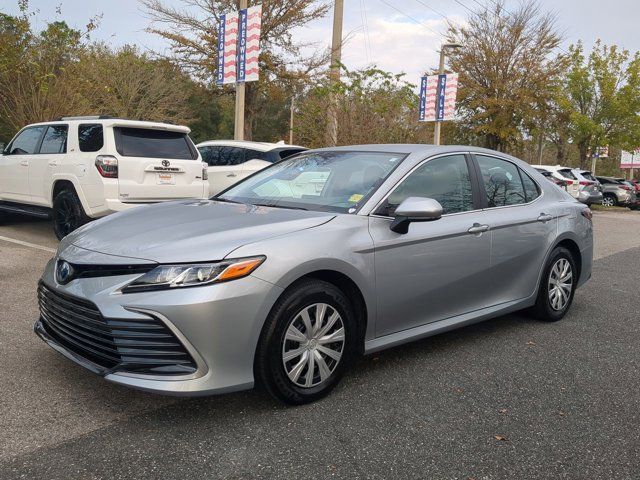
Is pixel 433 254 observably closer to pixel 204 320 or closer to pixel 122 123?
pixel 204 320

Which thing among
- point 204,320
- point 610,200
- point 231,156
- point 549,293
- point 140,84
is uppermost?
point 140,84

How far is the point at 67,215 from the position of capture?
7879 millimetres

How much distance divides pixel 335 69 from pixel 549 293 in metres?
15.0

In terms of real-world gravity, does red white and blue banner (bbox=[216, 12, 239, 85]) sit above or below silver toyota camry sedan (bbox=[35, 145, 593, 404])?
above

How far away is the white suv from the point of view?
7.35 meters

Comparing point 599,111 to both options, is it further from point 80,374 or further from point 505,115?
point 80,374

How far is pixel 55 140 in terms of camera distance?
822 centimetres

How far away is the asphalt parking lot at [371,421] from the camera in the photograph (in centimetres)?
269

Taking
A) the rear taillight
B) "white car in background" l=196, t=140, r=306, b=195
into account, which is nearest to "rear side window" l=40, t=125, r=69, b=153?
the rear taillight

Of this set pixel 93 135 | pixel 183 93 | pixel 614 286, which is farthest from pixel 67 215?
pixel 183 93

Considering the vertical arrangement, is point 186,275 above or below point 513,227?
below

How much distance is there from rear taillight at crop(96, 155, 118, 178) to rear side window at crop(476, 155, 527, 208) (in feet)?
15.2

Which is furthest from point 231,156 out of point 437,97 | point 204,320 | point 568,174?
point 568,174

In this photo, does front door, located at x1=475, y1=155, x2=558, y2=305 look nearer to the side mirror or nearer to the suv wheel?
the side mirror
